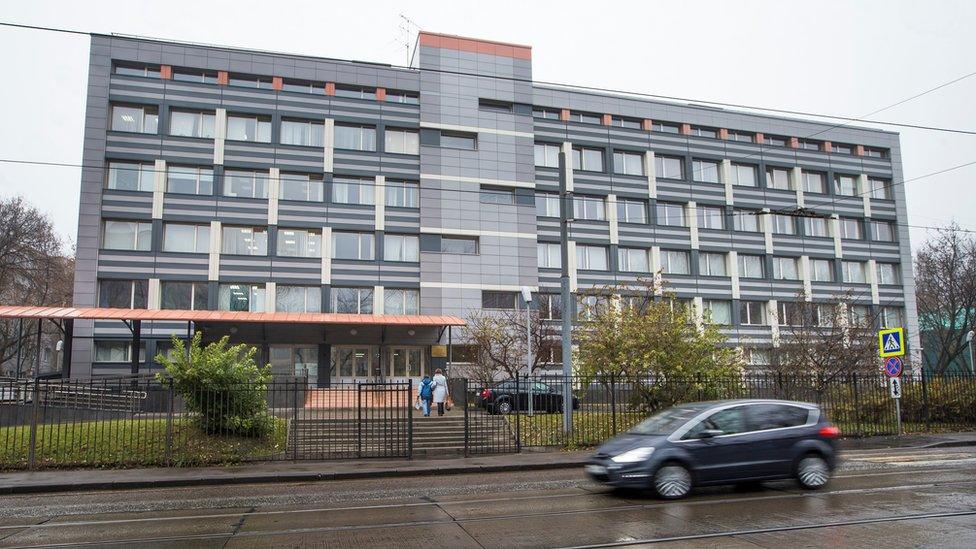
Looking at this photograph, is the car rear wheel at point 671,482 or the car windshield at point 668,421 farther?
the car windshield at point 668,421

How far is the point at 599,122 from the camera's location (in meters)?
48.2

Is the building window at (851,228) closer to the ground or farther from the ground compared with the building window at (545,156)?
closer to the ground

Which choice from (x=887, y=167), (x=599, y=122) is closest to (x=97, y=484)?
(x=599, y=122)

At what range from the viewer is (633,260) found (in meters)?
47.4

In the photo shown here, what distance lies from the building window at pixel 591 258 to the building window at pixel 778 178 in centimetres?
1488

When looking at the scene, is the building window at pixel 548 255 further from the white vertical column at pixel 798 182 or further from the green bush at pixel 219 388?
the green bush at pixel 219 388

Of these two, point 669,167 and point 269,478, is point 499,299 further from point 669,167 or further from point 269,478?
point 269,478

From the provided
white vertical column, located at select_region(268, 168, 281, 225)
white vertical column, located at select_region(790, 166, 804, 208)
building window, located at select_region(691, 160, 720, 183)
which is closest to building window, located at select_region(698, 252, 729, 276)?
building window, located at select_region(691, 160, 720, 183)

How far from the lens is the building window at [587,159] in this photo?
46844 millimetres

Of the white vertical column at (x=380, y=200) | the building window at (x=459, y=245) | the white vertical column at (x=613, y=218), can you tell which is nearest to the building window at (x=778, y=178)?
the white vertical column at (x=613, y=218)

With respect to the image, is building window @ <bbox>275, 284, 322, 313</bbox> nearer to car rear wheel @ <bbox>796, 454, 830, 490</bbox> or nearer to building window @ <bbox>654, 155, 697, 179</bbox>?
building window @ <bbox>654, 155, 697, 179</bbox>

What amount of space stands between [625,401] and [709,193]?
32893 millimetres

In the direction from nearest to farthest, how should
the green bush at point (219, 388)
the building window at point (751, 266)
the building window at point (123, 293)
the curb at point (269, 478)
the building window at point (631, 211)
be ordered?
the curb at point (269, 478)
the green bush at point (219, 388)
the building window at point (123, 293)
the building window at point (631, 211)
the building window at point (751, 266)

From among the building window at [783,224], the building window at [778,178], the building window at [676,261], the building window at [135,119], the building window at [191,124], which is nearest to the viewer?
the building window at [135,119]
